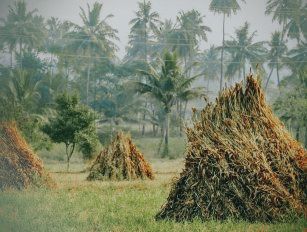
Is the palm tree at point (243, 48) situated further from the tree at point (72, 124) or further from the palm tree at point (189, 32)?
the tree at point (72, 124)

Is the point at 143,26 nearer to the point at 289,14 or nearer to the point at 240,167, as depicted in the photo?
the point at 289,14

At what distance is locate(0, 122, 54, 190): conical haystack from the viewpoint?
1537 cm

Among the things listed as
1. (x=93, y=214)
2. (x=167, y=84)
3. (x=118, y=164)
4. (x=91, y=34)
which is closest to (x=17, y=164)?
(x=93, y=214)

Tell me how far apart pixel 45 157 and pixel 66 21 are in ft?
58.1

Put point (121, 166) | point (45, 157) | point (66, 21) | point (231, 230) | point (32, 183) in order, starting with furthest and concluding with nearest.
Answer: point (66, 21) < point (45, 157) < point (121, 166) < point (32, 183) < point (231, 230)

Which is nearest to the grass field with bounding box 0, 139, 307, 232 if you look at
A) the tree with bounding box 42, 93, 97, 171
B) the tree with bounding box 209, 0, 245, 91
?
the tree with bounding box 42, 93, 97, 171

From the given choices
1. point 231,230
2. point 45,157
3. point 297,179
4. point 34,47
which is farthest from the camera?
point 34,47

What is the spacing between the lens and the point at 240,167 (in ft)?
33.3

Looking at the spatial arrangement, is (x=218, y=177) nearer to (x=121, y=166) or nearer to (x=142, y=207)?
(x=142, y=207)

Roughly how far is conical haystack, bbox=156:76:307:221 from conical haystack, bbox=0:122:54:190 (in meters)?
6.39

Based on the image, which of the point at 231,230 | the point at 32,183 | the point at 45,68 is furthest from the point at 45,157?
the point at 231,230

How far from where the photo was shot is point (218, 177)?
33.1 ft

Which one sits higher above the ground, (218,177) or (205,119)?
(205,119)

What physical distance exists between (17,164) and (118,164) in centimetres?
703
